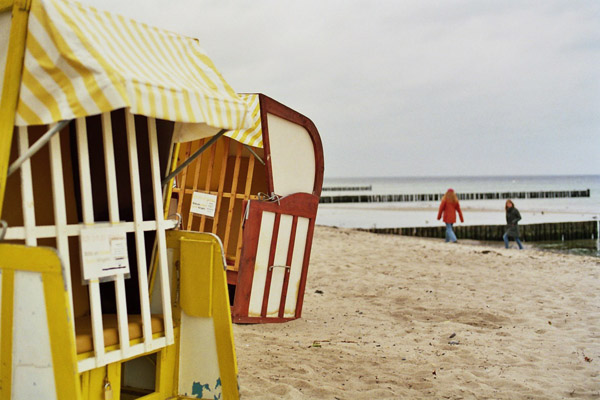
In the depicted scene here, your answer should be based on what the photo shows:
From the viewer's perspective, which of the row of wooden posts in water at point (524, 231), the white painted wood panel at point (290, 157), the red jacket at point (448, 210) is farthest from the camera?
the row of wooden posts in water at point (524, 231)

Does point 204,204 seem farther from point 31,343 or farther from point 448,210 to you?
point 448,210

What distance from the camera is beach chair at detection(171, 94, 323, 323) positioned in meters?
6.43

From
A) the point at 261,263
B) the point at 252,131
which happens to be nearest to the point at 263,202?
the point at 261,263

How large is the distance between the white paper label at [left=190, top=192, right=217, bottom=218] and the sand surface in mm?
1643

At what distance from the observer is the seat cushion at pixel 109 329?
3.09 m

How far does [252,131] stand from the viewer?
267 inches

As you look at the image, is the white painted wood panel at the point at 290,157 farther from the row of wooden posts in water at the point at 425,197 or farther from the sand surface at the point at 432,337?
the row of wooden posts in water at the point at 425,197

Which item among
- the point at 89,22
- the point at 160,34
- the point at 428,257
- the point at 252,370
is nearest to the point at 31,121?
the point at 89,22

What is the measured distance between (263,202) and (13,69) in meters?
3.74

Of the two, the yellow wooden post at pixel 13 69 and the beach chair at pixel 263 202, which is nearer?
the yellow wooden post at pixel 13 69

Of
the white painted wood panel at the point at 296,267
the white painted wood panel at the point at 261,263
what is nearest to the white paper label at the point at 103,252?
the white painted wood panel at the point at 261,263

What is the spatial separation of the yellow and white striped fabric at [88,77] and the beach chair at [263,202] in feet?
10.4

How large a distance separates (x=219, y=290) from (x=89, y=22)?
171cm

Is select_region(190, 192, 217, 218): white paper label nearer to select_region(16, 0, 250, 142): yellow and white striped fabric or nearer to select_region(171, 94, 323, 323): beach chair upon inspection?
select_region(171, 94, 323, 323): beach chair
